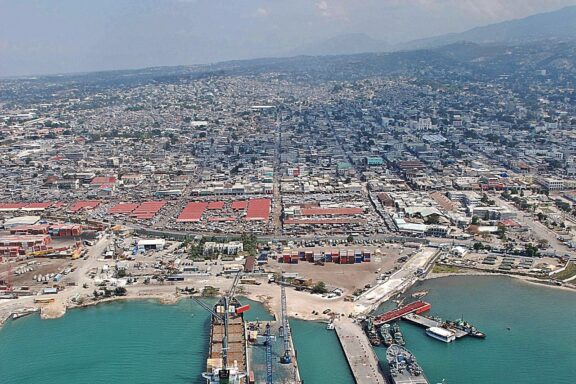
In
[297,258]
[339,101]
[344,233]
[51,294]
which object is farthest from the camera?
[339,101]

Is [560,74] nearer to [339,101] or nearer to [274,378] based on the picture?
[339,101]

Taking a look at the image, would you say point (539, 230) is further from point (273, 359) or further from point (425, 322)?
point (273, 359)

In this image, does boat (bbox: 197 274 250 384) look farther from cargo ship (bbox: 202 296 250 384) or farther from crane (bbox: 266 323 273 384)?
crane (bbox: 266 323 273 384)

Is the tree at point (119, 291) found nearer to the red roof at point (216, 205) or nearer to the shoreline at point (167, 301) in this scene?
the shoreline at point (167, 301)

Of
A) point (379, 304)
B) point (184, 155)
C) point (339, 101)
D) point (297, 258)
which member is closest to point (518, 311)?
point (379, 304)

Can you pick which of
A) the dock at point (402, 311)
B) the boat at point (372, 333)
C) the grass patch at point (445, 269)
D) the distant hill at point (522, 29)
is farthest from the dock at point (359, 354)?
the distant hill at point (522, 29)

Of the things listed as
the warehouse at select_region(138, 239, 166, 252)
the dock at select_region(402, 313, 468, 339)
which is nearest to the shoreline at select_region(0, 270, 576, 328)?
the dock at select_region(402, 313, 468, 339)
